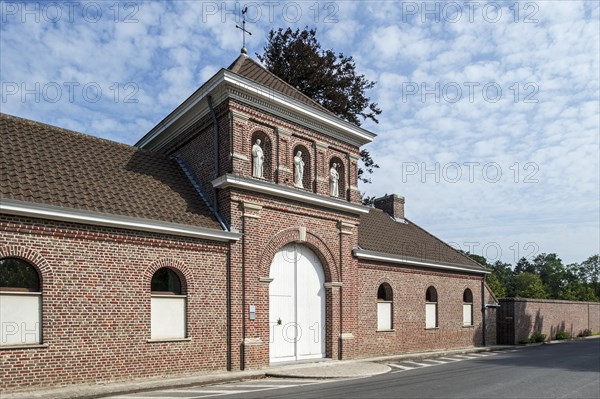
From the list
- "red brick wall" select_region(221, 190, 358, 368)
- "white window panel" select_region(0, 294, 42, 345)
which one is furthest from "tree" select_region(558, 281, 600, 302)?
"white window panel" select_region(0, 294, 42, 345)

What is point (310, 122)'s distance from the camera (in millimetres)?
16828

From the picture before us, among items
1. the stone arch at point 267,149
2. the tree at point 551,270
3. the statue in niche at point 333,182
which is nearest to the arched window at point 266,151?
the stone arch at point 267,149

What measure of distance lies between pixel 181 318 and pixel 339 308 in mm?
5823

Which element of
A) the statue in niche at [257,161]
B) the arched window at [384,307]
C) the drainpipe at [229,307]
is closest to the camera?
the drainpipe at [229,307]

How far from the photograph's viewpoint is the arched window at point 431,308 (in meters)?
21.5

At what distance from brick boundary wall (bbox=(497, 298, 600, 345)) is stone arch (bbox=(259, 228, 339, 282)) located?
13.9m

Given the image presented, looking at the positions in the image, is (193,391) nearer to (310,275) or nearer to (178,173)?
(310,275)

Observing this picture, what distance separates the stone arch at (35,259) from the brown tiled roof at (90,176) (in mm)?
1079

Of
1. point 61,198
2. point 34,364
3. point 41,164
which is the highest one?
point 41,164

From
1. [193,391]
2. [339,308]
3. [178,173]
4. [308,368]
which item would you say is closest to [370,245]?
[339,308]

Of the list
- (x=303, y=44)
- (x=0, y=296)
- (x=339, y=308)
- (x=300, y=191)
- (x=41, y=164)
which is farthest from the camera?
(x=303, y=44)

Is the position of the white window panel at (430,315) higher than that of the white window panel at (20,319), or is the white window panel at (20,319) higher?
the white window panel at (20,319)

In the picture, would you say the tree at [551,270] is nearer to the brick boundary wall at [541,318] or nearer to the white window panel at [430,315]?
the brick boundary wall at [541,318]

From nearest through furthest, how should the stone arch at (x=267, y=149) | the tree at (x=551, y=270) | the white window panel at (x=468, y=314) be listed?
the stone arch at (x=267, y=149) < the white window panel at (x=468, y=314) < the tree at (x=551, y=270)
